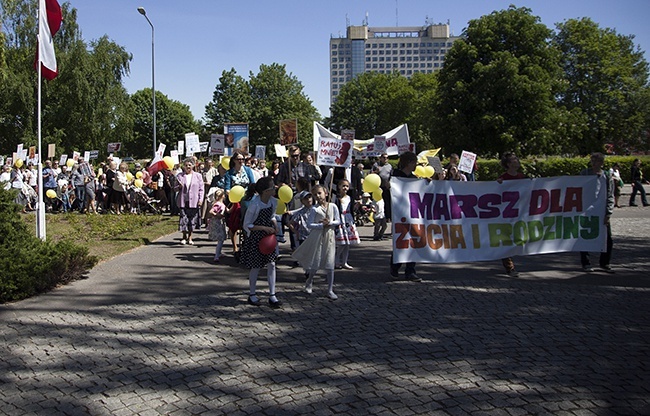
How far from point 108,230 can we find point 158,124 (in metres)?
78.5

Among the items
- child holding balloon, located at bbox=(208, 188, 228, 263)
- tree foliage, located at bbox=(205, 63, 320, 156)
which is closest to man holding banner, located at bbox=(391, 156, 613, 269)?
child holding balloon, located at bbox=(208, 188, 228, 263)

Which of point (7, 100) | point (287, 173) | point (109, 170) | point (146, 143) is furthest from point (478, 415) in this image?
point (146, 143)

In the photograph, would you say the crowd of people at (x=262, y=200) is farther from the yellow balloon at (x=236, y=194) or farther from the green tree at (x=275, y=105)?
the green tree at (x=275, y=105)

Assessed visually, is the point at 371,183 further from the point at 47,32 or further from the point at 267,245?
the point at 47,32

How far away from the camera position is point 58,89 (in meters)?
50.1

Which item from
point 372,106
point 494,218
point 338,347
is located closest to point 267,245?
point 338,347

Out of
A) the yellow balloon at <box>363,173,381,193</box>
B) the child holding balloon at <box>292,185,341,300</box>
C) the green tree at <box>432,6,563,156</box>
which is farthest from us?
the green tree at <box>432,6,563,156</box>

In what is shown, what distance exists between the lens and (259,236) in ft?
27.2

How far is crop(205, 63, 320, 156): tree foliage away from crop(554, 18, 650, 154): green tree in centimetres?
3262

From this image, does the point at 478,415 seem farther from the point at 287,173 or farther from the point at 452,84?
the point at 452,84

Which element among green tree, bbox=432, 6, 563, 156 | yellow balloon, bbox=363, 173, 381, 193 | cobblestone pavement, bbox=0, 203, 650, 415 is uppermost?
green tree, bbox=432, 6, 563, 156

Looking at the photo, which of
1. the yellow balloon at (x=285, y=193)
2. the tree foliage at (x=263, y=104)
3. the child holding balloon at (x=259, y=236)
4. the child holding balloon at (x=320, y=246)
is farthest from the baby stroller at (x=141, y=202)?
the tree foliage at (x=263, y=104)

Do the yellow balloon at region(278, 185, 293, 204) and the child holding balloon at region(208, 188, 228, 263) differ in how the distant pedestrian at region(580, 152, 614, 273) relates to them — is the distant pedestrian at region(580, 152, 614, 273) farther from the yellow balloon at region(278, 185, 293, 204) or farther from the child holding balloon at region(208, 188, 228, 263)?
the child holding balloon at region(208, 188, 228, 263)

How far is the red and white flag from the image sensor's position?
42.2 ft
